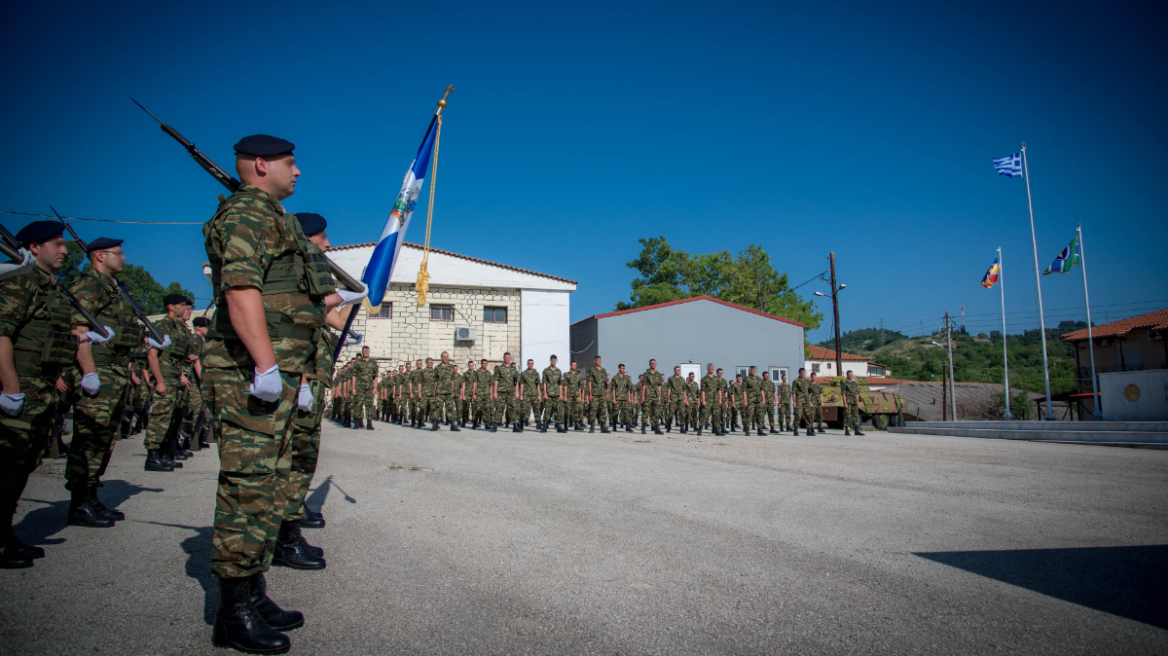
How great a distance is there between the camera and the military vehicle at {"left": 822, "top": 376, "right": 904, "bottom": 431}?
19016mm

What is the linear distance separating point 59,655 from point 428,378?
15.2 m

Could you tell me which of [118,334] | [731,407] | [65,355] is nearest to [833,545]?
[65,355]

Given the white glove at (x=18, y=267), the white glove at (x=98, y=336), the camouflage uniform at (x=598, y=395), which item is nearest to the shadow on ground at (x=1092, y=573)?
the white glove at (x=18, y=267)

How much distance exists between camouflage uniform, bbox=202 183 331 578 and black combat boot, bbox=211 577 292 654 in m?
0.07

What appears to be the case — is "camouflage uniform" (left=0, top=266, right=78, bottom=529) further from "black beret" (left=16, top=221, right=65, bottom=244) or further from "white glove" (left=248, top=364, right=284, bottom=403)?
"white glove" (left=248, top=364, right=284, bottom=403)

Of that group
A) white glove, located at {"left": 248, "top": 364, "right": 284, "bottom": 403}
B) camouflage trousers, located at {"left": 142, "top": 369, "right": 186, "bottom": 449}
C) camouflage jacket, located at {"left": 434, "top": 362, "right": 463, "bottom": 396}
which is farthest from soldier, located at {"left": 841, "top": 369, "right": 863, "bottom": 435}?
white glove, located at {"left": 248, "top": 364, "right": 284, "bottom": 403}

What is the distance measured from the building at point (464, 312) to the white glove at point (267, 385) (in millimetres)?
24590

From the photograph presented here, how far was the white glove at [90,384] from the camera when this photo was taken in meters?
4.05

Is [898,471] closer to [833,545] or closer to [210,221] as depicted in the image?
[833,545]

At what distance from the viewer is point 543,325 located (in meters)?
28.0

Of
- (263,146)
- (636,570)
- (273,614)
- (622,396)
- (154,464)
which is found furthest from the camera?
(622,396)

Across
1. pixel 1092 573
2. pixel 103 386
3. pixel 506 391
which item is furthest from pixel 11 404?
pixel 506 391

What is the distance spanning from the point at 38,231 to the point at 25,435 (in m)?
1.44

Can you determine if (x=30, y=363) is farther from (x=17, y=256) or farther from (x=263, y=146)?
(x=263, y=146)
